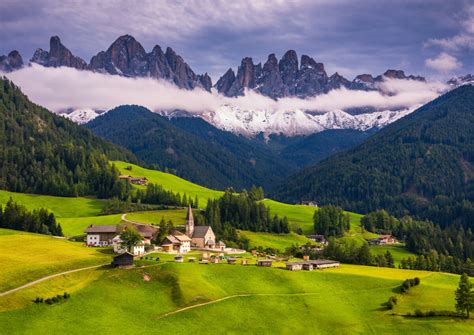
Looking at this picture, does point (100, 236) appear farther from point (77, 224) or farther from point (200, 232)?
point (77, 224)

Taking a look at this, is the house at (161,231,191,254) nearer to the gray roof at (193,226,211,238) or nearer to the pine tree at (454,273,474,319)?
the gray roof at (193,226,211,238)

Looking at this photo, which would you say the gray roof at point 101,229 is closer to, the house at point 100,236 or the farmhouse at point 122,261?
the house at point 100,236

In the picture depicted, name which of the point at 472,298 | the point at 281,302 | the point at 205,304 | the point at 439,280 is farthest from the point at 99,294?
the point at 439,280

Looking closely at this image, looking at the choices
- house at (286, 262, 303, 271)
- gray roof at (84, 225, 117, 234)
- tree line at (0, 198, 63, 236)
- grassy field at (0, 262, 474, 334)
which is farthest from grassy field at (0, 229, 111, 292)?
house at (286, 262, 303, 271)

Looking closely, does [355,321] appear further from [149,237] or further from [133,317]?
[149,237]

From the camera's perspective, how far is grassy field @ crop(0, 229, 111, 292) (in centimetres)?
10634

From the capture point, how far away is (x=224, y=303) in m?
106

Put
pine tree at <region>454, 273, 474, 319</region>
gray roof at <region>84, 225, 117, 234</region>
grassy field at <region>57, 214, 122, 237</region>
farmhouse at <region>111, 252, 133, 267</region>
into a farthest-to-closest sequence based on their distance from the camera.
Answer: grassy field at <region>57, 214, 122, 237</region>, gray roof at <region>84, 225, 117, 234</region>, farmhouse at <region>111, 252, 133, 267</region>, pine tree at <region>454, 273, 474, 319</region>

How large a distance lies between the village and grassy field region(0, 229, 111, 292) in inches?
260

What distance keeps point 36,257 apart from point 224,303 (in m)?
41.8

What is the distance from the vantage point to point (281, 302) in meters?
109

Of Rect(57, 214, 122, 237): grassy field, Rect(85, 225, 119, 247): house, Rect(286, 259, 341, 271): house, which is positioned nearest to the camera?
Rect(286, 259, 341, 271): house

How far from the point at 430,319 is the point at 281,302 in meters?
26.5

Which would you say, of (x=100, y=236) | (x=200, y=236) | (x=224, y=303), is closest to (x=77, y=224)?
(x=100, y=236)
